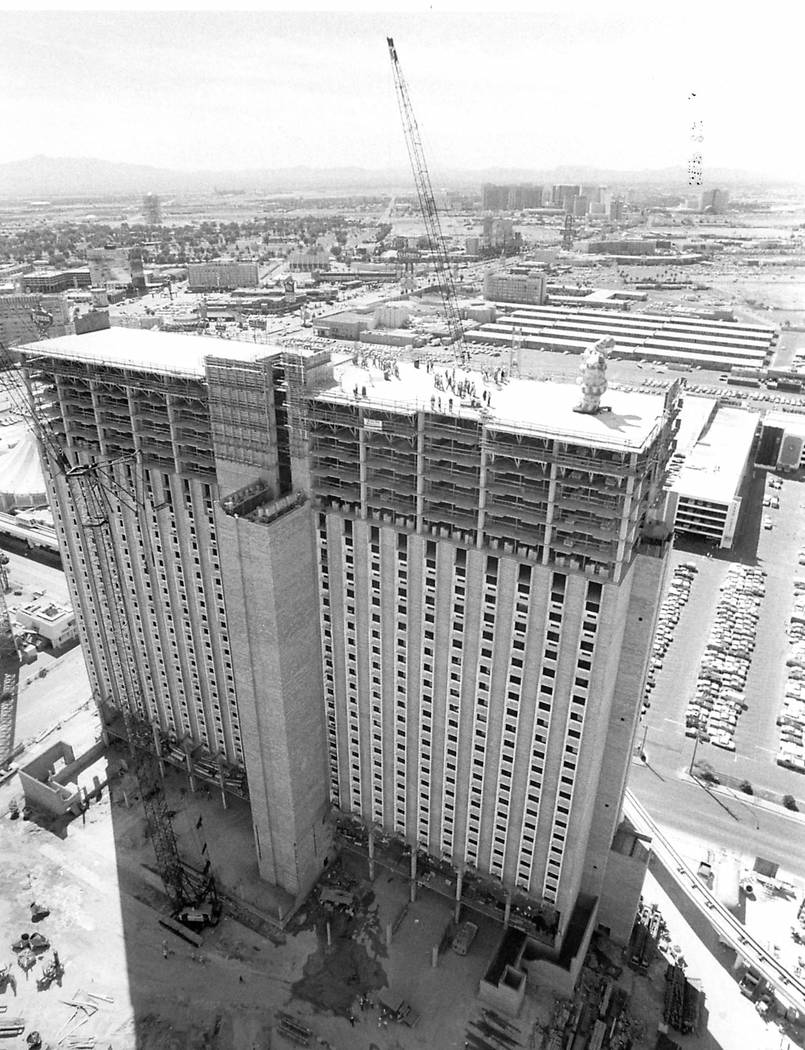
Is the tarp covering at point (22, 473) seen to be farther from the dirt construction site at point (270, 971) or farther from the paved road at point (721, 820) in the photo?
the paved road at point (721, 820)

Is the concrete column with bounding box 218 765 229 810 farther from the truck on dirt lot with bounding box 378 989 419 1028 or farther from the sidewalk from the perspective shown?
the sidewalk

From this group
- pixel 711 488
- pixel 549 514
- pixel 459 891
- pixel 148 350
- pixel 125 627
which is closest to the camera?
pixel 549 514

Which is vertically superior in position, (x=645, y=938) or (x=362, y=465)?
(x=362, y=465)

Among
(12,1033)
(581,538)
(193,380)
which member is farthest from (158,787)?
(581,538)

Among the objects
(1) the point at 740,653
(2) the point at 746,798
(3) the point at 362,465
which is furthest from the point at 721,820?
(3) the point at 362,465

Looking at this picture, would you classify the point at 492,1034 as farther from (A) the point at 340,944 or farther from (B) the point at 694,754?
(B) the point at 694,754

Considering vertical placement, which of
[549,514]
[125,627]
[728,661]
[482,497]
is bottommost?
[728,661]

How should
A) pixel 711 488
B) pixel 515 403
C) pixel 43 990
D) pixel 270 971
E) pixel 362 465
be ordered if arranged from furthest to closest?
pixel 711 488, pixel 270 971, pixel 43 990, pixel 362 465, pixel 515 403
